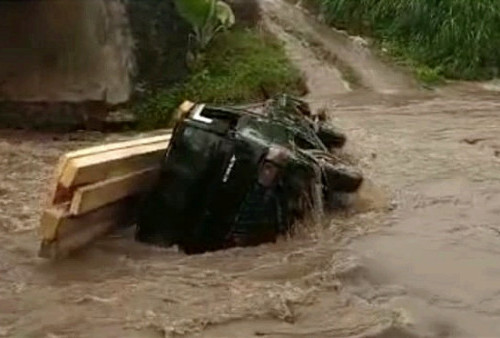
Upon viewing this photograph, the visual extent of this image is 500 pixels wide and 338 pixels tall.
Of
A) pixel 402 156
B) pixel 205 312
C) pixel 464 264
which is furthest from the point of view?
pixel 402 156

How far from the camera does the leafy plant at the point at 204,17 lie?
41.6ft

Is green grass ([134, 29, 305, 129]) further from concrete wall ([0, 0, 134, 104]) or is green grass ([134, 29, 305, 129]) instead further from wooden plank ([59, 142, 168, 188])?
wooden plank ([59, 142, 168, 188])

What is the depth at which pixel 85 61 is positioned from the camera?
39.3 ft

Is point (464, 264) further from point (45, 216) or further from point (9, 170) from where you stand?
point (9, 170)

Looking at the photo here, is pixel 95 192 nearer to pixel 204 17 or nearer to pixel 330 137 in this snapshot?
pixel 330 137

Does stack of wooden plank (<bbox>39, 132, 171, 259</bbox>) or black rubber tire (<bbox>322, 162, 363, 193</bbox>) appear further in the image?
black rubber tire (<bbox>322, 162, 363, 193</bbox>)

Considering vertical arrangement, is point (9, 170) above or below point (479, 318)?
below

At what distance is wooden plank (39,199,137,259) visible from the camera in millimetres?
7703

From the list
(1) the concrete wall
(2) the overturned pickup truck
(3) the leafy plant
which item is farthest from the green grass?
(2) the overturned pickup truck

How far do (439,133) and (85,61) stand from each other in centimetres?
359

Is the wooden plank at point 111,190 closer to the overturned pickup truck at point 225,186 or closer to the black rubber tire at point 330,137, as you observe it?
the overturned pickup truck at point 225,186

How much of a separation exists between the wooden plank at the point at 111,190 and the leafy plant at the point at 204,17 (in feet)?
14.9

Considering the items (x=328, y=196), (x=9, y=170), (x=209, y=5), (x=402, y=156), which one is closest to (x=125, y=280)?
(x=328, y=196)

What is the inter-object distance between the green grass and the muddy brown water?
1.01m
